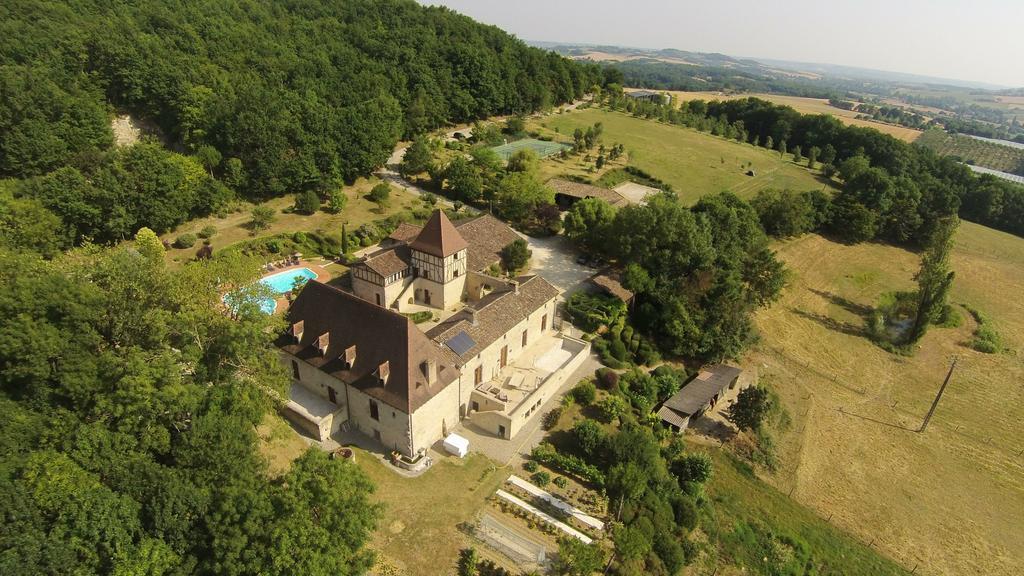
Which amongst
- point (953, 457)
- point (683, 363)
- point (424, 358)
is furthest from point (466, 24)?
point (953, 457)

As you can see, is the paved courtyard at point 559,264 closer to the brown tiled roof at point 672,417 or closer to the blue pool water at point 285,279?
the brown tiled roof at point 672,417

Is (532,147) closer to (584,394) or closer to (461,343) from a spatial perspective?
(584,394)

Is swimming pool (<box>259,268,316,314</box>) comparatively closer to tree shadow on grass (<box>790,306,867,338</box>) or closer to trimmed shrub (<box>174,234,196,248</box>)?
trimmed shrub (<box>174,234,196,248</box>)

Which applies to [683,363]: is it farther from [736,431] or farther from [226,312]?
[226,312]

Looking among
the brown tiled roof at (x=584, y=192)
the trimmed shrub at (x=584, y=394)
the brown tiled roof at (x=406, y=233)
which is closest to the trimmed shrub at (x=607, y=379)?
the trimmed shrub at (x=584, y=394)

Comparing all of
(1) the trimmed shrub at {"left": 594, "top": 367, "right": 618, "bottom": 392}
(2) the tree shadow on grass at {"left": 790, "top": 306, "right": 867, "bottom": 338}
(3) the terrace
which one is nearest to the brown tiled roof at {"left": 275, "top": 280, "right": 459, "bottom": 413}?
(3) the terrace
